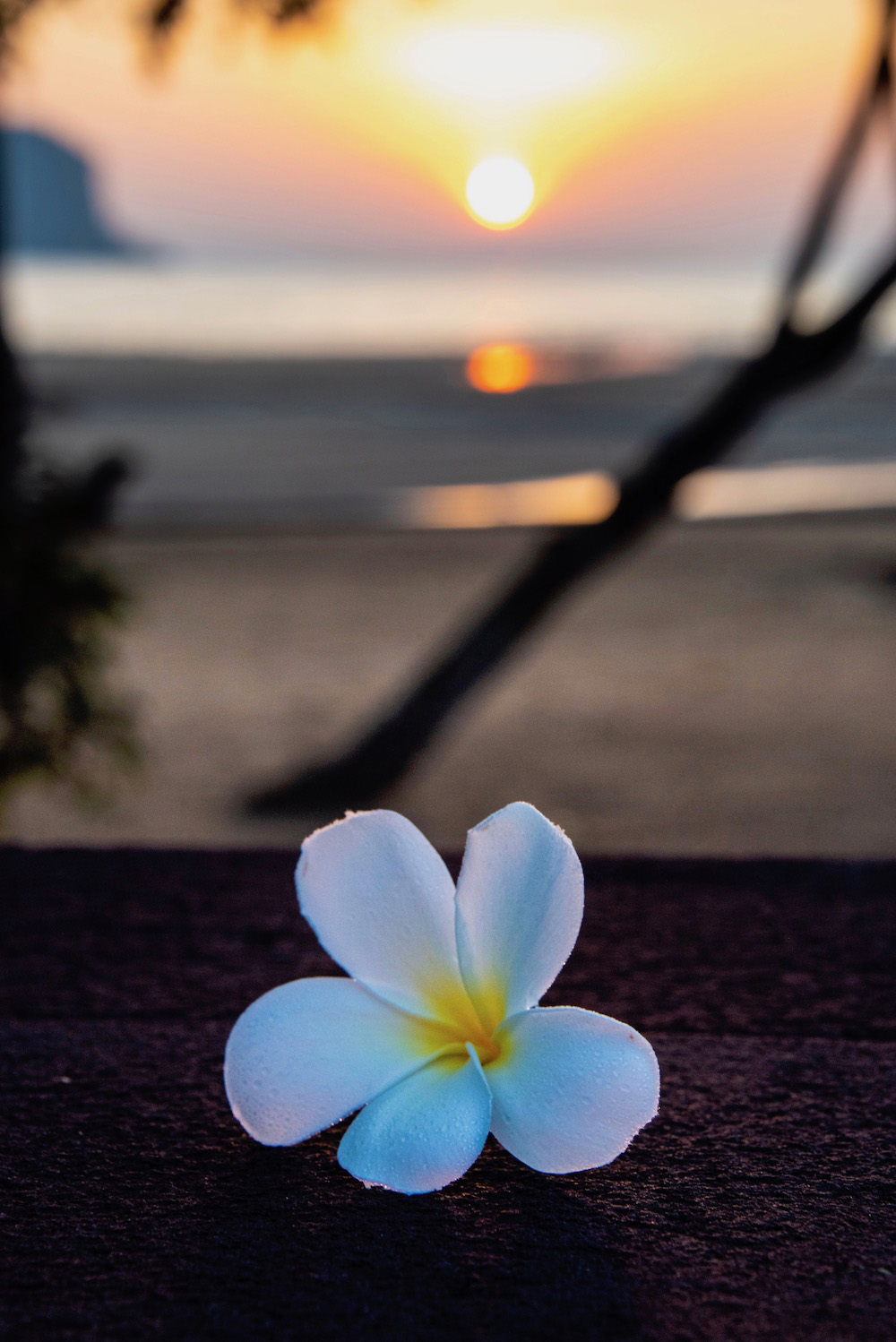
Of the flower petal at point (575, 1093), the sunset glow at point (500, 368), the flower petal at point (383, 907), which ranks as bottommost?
the flower petal at point (575, 1093)

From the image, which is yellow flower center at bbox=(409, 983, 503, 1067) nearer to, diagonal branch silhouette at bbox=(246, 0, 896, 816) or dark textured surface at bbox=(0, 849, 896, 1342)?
dark textured surface at bbox=(0, 849, 896, 1342)

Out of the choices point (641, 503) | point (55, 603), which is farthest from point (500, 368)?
point (55, 603)

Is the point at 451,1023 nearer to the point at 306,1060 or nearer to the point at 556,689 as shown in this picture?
the point at 306,1060

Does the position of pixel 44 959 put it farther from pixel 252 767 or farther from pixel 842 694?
pixel 842 694

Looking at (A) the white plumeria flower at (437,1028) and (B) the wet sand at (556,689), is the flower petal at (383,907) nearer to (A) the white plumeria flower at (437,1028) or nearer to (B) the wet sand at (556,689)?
(A) the white plumeria flower at (437,1028)

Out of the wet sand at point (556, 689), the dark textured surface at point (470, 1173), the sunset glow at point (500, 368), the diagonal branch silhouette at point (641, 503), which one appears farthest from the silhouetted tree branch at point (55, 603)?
the sunset glow at point (500, 368)

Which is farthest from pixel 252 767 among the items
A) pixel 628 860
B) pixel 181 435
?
pixel 181 435

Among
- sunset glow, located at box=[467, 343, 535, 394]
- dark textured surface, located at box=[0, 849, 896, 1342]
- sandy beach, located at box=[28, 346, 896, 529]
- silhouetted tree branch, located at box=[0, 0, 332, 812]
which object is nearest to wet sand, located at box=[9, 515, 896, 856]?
silhouetted tree branch, located at box=[0, 0, 332, 812]
